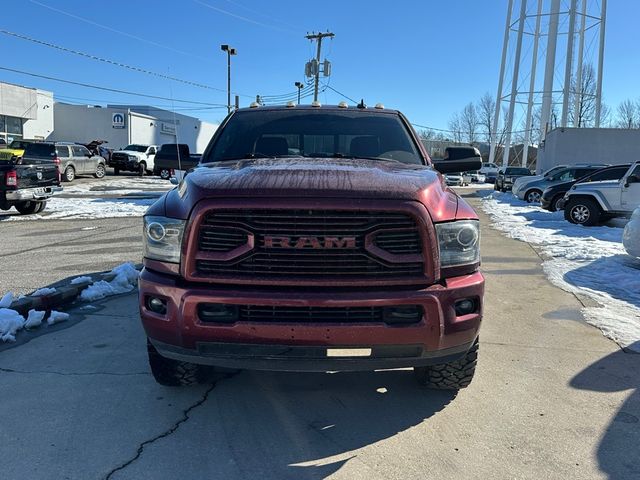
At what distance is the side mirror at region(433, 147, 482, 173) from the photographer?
15.5ft

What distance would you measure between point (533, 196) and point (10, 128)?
34.3 meters

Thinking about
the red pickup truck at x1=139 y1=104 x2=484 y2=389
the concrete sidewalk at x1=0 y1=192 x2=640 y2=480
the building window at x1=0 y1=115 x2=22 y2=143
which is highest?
the building window at x1=0 y1=115 x2=22 y2=143

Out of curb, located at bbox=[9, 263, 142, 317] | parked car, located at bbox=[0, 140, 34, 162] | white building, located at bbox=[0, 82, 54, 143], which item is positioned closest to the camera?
curb, located at bbox=[9, 263, 142, 317]

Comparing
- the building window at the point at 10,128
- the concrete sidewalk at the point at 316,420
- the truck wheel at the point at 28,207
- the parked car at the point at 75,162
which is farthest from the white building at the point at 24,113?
the concrete sidewalk at the point at 316,420

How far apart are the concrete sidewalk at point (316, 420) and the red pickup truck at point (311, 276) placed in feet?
1.63

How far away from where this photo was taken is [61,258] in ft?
27.8

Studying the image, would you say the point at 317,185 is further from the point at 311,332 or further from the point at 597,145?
the point at 597,145

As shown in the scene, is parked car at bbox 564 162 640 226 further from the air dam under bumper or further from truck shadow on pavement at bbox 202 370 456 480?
the air dam under bumper

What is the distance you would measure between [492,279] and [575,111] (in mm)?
49168

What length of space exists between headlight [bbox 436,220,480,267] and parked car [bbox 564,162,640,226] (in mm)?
12098

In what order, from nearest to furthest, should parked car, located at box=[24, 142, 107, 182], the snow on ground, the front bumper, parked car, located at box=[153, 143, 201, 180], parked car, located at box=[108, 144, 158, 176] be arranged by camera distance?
parked car, located at box=[153, 143, 201, 180] < the snow on ground < the front bumper < parked car, located at box=[24, 142, 107, 182] < parked car, located at box=[108, 144, 158, 176]

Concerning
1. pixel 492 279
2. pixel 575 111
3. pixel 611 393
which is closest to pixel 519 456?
pixel 611 393

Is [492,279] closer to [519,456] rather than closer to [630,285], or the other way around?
[630,285]

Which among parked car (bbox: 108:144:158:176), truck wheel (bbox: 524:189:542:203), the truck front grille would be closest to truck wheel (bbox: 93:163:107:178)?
parked car (bbox: 108:144:158:176)
